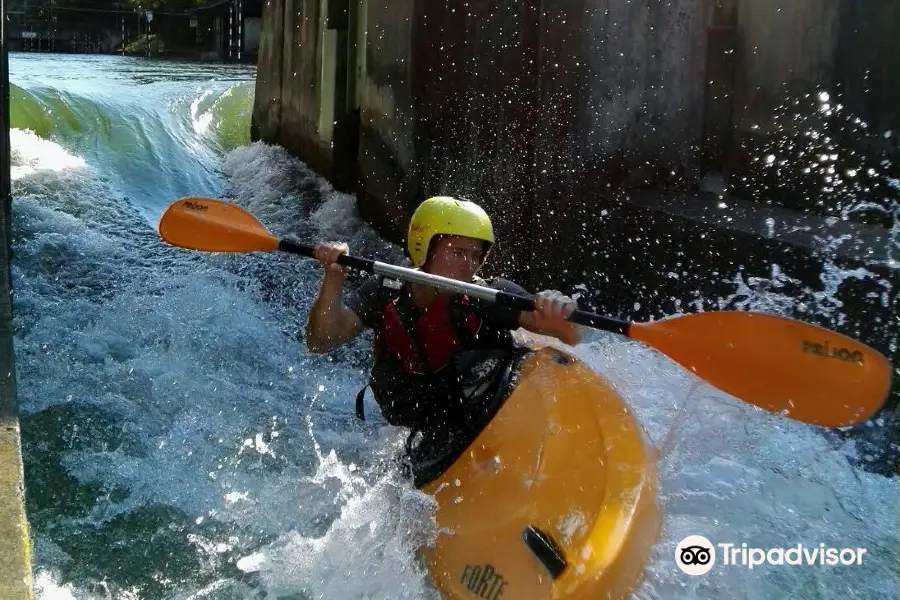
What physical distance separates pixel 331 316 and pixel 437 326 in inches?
15.8

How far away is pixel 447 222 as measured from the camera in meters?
2.99

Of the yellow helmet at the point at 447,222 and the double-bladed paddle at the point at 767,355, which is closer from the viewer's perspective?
the double-bladed paddle at the point at 767,355

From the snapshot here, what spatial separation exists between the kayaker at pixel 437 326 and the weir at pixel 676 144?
152 centimetres

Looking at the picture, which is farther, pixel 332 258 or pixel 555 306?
pixel 332 258

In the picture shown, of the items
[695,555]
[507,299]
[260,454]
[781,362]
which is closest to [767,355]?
[781,362]

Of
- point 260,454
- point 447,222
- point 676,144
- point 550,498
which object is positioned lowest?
point 260,454

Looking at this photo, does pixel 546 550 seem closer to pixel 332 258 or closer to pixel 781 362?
pixel 781 362

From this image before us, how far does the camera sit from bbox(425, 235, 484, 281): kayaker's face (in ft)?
10.0

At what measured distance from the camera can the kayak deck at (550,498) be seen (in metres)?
2.37

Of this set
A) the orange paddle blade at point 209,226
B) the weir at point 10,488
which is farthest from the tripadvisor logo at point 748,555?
the orange paddle blade at point 209,226

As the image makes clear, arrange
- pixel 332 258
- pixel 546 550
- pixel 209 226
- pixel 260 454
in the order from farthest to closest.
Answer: pixel 260 454 < pixel 209 226 < pixel 332 258 < pixel 546 550

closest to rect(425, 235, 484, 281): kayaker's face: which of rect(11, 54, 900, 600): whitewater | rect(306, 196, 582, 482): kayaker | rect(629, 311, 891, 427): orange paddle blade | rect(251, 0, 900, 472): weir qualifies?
rect(306, 196, 582, 482): kayaker

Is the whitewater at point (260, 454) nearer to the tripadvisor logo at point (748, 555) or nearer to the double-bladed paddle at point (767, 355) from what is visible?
the tripadvisor logo at point (748, 555)

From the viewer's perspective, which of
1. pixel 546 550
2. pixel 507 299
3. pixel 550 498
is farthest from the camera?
pixel 507 299
